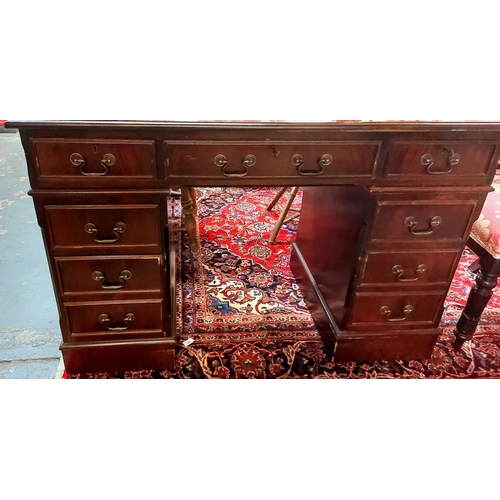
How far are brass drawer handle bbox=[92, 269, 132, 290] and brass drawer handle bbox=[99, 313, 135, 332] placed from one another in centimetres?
12

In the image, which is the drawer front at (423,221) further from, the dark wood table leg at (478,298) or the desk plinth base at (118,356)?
the desk plinth base at (118,356)

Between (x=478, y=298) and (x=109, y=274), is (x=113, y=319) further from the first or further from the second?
(x=478, y=298)

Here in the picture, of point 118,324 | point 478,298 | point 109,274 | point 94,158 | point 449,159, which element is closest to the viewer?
point 94,158

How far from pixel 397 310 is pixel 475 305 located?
0.31 meters

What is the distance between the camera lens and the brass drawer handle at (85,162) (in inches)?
42.9

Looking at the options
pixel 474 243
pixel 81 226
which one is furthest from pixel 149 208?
pixel 474 243

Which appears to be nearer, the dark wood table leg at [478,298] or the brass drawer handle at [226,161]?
the brass drawer handle at [226,161]

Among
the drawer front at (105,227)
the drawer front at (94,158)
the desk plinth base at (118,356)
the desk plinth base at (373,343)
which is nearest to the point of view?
the drawer front at (94,158)

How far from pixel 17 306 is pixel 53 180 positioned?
0.94 meters

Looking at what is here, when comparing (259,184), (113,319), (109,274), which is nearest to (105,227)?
(109,274)

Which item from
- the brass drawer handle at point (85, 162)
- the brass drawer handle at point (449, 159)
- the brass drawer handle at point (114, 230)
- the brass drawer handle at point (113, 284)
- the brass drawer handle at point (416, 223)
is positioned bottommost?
the brass drawer handle at point (113, 284)

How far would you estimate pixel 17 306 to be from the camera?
1.82 meters

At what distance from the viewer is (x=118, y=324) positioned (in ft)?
4.66

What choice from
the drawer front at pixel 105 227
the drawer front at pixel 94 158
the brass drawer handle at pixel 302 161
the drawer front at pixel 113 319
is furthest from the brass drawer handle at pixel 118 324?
the brass drawer handle at pixel 302 161
